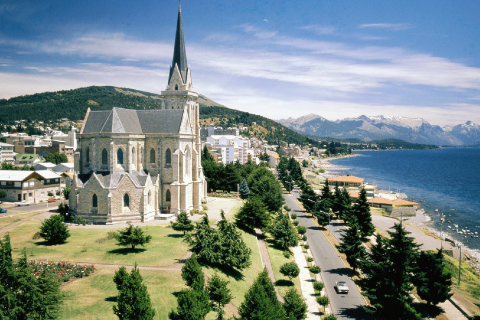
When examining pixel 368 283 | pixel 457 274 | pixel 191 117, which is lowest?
pixel 457 274

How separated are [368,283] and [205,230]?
15308 millimetres

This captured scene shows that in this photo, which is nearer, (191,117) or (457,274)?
(457,274)

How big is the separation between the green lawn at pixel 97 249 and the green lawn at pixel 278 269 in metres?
10.3

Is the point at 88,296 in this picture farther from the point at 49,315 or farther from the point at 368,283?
the point at 368,283

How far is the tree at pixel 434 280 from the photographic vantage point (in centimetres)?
3059

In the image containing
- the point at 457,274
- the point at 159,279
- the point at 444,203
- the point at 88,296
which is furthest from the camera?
the point at 444,203

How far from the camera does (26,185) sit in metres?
59.7

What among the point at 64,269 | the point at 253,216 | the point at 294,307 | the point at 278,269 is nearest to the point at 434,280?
the point at 294,307

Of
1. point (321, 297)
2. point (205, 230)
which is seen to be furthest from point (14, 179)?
point (321, 297)

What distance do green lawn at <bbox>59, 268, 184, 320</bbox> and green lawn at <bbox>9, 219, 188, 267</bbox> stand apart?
298 centimetres

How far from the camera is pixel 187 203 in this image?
51094 millimetres

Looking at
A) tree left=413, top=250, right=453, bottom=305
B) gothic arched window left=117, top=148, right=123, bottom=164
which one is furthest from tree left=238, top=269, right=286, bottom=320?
gothic arched window left=117, top=148, right=123, bottom=164

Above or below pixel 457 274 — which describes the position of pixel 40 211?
above

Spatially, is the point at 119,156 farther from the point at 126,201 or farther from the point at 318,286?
the point at 318,286
